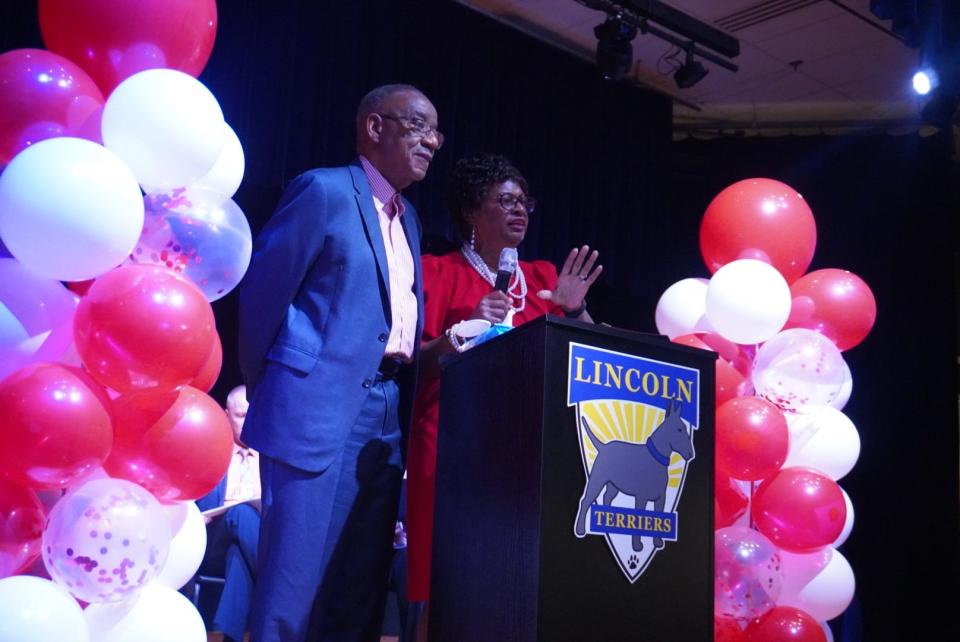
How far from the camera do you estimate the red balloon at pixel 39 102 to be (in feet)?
5.89

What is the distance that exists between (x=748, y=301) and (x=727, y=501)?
586 mm

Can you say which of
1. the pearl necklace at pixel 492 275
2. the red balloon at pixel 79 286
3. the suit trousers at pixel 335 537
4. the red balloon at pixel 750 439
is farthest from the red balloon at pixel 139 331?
the red balloon at pixel 750 439

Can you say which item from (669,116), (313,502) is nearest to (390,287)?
(313,502)

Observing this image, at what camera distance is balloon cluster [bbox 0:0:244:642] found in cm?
167

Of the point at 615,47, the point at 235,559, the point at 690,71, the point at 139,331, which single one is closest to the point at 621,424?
the point at 139,331

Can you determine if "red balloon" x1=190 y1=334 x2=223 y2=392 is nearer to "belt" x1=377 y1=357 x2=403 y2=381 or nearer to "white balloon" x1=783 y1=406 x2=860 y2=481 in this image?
"belt" x1=377 y1=357 x2=403 y2=381

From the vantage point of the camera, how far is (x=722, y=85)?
609 centimetres

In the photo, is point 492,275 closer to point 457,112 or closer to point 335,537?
point 335,537

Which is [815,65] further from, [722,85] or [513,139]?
[513,139]

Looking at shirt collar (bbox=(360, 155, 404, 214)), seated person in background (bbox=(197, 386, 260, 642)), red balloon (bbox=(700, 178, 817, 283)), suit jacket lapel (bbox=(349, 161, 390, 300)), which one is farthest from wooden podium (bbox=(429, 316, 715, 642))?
seated person in background (bbox=(197, 386, 260, 642))

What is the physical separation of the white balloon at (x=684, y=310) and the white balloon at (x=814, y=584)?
74 centimetres

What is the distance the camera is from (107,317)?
1.71 meters

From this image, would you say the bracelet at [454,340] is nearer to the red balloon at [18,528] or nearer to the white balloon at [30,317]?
the white balloon at [30,317]

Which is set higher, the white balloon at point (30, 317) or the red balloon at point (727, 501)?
the white balloon at point (30, 317)
